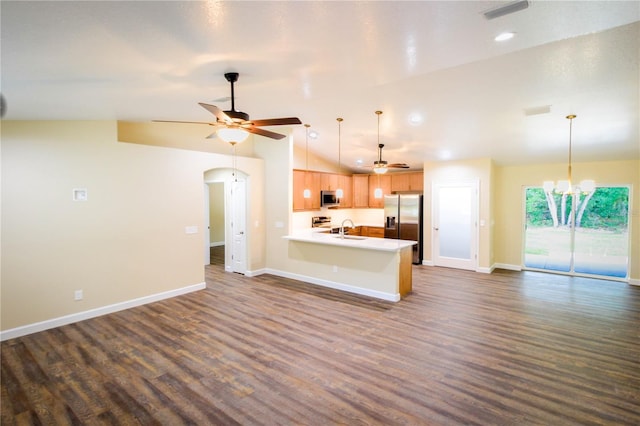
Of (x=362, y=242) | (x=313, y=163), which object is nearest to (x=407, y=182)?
(x=313, y=163)

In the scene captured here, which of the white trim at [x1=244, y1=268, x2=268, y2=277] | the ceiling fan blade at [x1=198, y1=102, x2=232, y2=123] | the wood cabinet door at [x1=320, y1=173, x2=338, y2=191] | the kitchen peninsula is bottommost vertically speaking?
the white trim at [x1=244, y1=268, x2=268, y2=277]

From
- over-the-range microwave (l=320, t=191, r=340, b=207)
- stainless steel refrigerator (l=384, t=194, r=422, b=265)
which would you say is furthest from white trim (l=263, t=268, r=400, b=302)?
stainless steel refrigerator (l=384, t=194, r=422, b=265)

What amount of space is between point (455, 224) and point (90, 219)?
7221mm

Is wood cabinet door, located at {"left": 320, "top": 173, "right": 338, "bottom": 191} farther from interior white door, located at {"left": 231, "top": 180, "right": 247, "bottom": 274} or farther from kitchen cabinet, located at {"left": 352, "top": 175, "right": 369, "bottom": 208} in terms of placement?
interior white door, located at {"left": 231, "top": 180, "right": 247, "bottom": 274}

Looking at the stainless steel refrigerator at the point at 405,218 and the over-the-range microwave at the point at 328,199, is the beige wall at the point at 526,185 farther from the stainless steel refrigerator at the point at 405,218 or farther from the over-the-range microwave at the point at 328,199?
the over-the-range microwave at the point at 328,199

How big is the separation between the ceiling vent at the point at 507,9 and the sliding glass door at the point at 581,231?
6.46 metres

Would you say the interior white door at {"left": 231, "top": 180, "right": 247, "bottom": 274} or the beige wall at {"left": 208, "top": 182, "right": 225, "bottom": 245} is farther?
the beige wall at {"left": 208, "top": 182, "right": 225, "bottom": 245}

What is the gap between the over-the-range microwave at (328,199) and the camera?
7891 mm

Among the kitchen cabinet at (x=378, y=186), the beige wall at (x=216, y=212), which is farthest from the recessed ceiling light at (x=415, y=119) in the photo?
the beige wall at (x=216, y=212)

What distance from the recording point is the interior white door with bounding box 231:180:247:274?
6633 mm

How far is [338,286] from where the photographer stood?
5.65 metres

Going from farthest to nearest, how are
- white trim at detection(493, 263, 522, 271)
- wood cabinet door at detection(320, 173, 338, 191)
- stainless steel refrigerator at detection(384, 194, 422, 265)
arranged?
wood cabinet door at detection(320, 173, 338, 191) → stainless steel refrigerator at detection(384, 194, 422, 265) → white trim at detection(493, 263, 522, 271)

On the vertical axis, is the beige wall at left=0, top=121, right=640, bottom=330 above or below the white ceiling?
below

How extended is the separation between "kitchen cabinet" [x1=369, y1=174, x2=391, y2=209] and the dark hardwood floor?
418 centimetres
